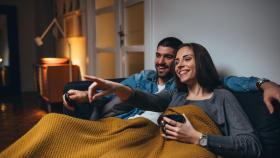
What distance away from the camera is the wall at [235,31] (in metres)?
1.64

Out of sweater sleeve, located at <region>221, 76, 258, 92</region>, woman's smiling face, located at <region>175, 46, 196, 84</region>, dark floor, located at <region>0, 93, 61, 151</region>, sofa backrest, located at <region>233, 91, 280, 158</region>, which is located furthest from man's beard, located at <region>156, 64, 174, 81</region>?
dark floor, located at <region>0, 93, 61, 151</region>

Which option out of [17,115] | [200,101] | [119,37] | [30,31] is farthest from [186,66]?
[30,31]

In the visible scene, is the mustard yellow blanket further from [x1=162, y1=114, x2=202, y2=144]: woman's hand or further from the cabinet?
the cabinet

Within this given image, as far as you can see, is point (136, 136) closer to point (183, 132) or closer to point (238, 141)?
point (183, 132)

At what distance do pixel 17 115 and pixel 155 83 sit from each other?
296 cm

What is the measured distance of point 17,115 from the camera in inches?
175

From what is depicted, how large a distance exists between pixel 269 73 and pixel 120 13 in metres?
2.05

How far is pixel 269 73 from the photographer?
1.67m

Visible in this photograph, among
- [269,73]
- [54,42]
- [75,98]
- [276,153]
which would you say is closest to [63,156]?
[75,98]

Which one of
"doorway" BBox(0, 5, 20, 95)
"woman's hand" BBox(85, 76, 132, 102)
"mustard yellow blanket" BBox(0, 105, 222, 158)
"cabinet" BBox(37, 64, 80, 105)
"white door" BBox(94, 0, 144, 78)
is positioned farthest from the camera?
"doorway" BBox(0, 5, 20, 95)

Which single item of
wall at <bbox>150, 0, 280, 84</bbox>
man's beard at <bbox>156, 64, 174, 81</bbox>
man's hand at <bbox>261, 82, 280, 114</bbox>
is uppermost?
wall at <bbox>150, 0, 280, 84</bbox>

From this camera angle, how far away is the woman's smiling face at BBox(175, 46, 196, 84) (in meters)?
1.62

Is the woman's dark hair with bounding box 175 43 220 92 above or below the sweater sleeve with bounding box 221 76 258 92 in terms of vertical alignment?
above

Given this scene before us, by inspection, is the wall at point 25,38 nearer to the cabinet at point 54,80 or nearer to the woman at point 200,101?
the cabinet at point 54,80
